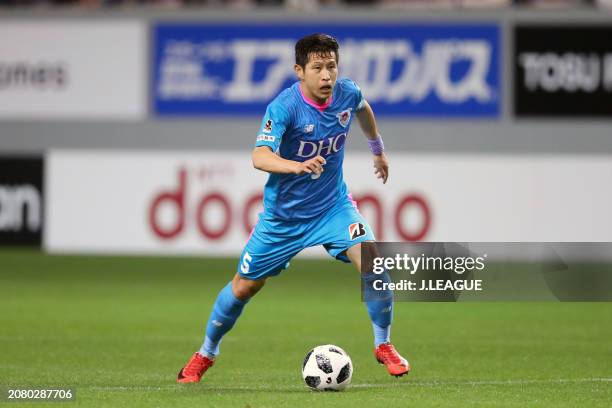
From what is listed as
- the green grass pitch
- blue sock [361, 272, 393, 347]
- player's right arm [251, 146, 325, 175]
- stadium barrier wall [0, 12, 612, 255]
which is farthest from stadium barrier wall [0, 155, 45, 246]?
player's right arm [251, 146, 325, 175]

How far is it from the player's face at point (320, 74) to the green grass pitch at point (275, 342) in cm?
177

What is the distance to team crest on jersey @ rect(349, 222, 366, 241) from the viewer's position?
799 cm

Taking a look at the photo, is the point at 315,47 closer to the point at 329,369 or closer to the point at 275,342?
the point at 329,369

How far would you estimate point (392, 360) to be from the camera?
7.95 meters

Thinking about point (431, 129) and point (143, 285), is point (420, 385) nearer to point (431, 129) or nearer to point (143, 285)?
point (143, 285)

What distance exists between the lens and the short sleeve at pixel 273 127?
7.61 metres

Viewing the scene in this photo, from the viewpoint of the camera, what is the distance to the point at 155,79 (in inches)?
717

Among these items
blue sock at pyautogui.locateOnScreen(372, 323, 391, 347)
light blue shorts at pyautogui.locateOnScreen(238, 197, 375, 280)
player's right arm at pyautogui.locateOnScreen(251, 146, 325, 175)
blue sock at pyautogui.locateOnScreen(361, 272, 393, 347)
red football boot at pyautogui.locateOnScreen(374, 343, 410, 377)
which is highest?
player's right arm at pyautogui.locateOnScreen(251, 146, 325, 175)

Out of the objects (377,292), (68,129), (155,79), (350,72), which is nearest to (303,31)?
(350,72)

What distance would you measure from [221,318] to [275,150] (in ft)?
3.70

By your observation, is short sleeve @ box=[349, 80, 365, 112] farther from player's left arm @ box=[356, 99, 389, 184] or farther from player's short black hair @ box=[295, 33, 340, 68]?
player's short black hair @ box=[295, 33, 340, 68]

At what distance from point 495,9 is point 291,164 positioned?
10.9 m

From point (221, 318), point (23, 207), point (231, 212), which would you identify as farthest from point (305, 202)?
point (23, 207)

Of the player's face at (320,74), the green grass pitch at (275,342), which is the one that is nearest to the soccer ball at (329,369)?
the green grass pitch at (275,342)
